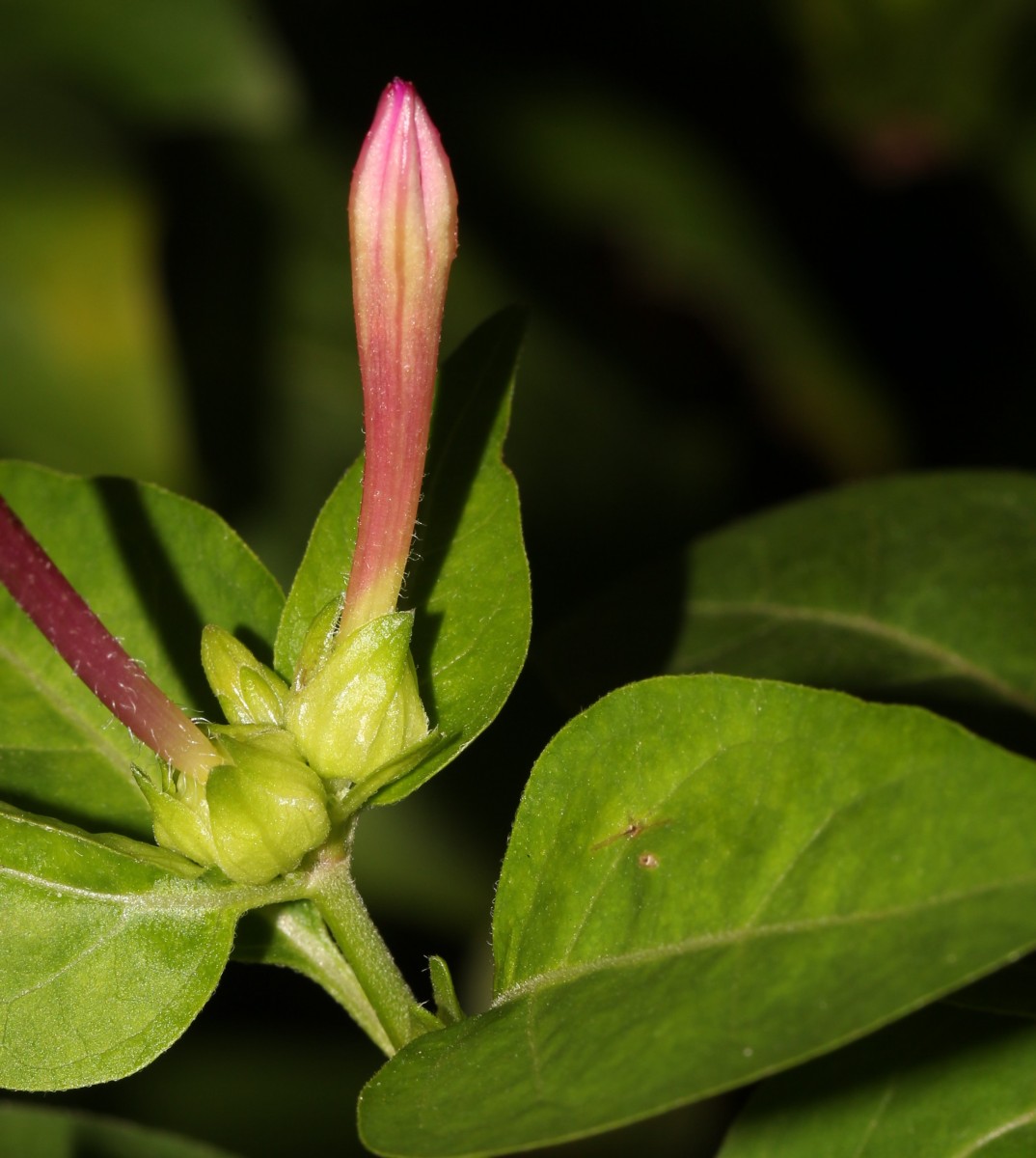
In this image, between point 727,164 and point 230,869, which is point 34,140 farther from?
point 230,869

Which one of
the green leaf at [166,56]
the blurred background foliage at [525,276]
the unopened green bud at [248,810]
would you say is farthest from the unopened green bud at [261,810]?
the green leaf at [166,56]

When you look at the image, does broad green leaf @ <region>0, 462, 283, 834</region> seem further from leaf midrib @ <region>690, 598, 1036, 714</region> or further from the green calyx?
leaf midrib @ <region>690, 598, 1036, 714</region>

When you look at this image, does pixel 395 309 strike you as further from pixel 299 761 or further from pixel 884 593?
pixel 884 593

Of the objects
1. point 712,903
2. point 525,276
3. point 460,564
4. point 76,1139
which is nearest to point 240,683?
point 460,564

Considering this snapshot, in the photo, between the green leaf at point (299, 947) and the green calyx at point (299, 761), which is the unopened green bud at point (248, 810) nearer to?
the green calyx at point (299, 761)

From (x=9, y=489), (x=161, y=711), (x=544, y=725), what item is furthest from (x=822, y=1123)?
(x=544, y=725)

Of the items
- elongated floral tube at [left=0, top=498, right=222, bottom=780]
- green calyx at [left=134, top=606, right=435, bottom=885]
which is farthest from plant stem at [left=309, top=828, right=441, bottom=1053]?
elongated floral tube at [left=0, top=498, right=222, bottom=780]

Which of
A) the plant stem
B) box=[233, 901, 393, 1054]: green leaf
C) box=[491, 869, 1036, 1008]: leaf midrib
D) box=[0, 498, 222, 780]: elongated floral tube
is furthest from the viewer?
box=[233, 901, 393, 1054]: green leaf
